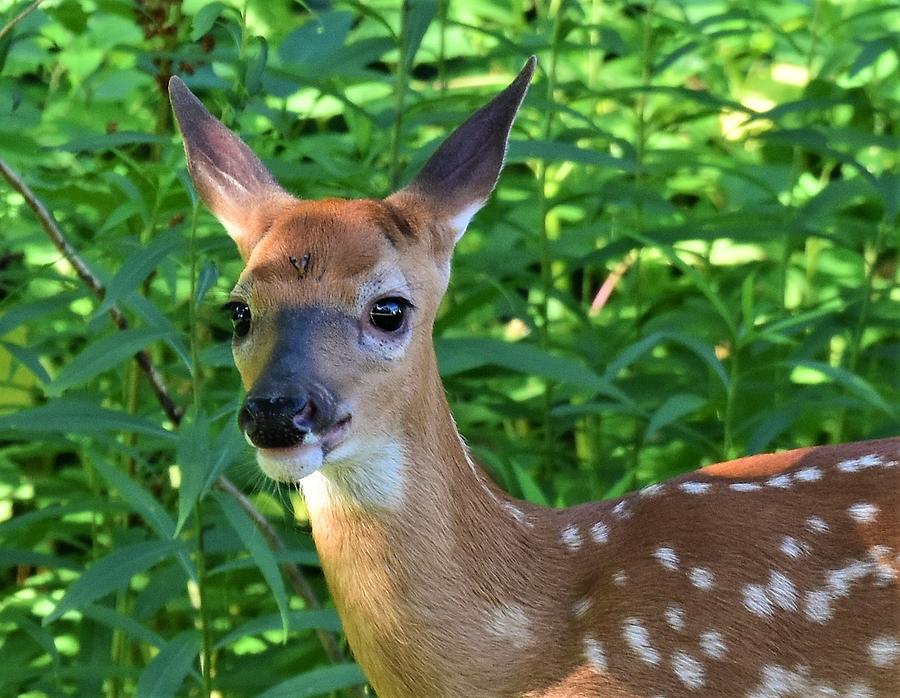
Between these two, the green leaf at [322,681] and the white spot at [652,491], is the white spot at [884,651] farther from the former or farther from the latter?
the green leaf at [322,681]

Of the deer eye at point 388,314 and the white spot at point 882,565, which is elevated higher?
the deer eye at point 388,314

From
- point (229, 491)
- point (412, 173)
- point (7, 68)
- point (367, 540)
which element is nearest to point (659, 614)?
point (367, 540)

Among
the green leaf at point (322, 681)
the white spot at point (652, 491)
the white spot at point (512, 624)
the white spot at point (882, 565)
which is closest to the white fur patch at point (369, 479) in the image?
the white spot at point (512, 624)

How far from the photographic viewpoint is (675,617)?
258cm

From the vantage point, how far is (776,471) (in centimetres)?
279

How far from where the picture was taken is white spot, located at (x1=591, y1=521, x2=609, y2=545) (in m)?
2.75

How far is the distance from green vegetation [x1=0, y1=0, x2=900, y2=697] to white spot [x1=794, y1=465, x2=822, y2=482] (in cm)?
29

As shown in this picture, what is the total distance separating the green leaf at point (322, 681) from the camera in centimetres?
278

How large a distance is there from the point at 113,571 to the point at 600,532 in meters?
0.82

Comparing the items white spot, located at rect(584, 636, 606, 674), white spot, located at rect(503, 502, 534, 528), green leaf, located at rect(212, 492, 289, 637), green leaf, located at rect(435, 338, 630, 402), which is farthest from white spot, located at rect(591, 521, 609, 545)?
green leaf, located at rect(212, 492, 289, 637)

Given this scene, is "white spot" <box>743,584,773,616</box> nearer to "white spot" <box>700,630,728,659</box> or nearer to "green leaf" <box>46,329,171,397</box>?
"white spot" <box>700,630,728,659</box>

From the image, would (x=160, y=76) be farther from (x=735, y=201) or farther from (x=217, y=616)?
(x=735, y=201)

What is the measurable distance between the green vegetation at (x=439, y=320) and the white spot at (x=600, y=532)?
33 centimetres

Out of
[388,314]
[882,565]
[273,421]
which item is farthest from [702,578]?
[273,421]
